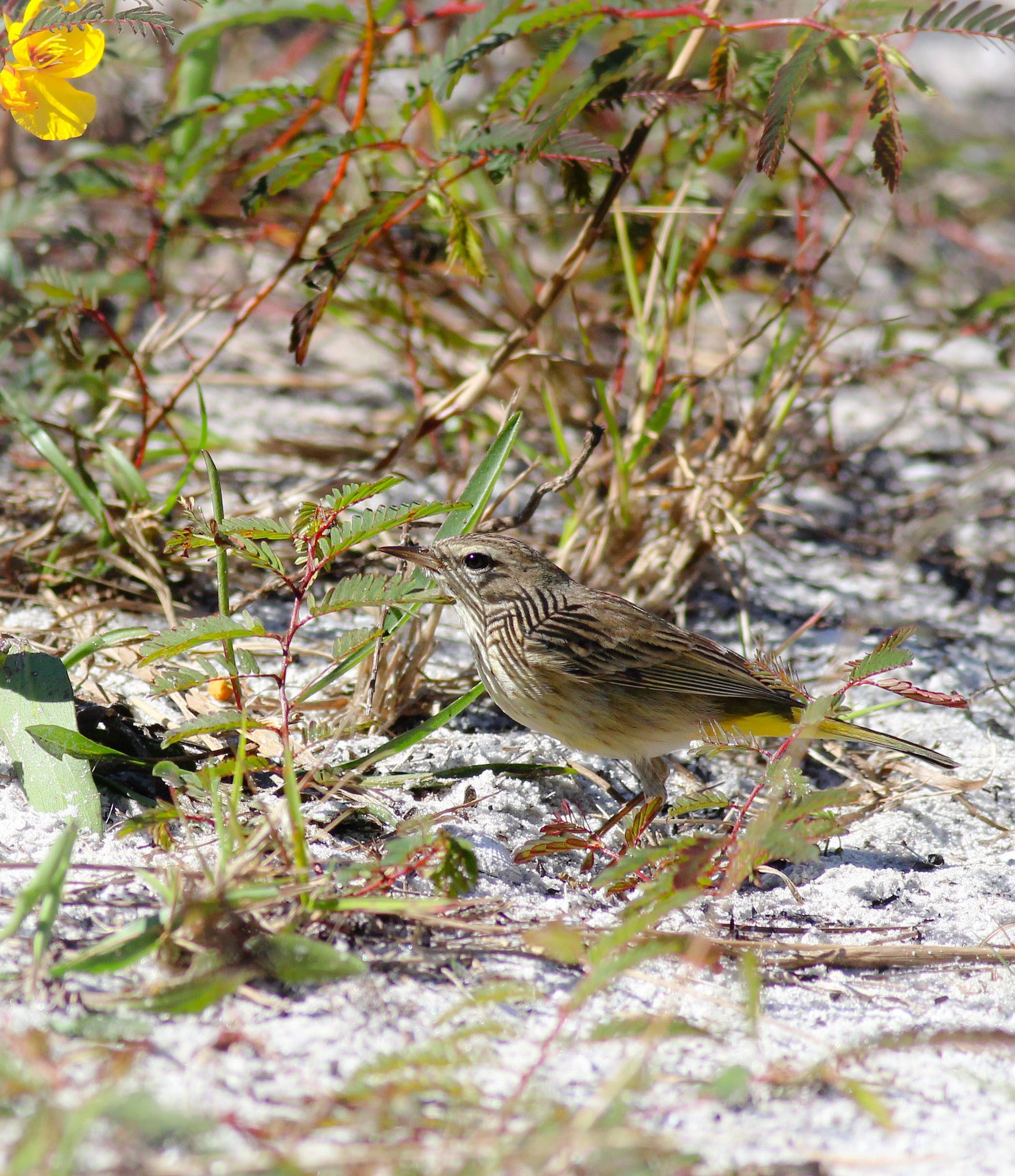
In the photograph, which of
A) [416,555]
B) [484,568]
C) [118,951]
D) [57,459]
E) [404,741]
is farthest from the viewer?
[57,459]

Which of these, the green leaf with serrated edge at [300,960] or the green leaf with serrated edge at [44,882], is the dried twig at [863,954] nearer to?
the green leaf with serrated edge at [300,960]

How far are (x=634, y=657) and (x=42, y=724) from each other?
176 centimetres

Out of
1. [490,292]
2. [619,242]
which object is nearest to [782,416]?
[619,242]

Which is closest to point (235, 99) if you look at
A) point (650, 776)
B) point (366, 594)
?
point (366, 594)

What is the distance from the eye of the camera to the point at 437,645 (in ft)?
14.5

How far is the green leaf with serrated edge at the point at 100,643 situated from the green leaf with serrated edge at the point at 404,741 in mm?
754

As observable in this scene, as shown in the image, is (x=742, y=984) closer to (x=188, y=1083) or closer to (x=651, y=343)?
(x=188, y=1083)

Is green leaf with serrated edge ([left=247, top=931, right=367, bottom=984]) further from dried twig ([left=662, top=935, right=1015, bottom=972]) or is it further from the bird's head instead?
the bird's head

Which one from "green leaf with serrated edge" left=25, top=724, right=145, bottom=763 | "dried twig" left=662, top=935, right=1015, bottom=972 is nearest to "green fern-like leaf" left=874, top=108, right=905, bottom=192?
"dried twig" left=662, top=935, right=1015, bottom=972

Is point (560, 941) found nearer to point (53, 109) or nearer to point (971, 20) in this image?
point (53, 109)

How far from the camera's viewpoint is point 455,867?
2.64 m

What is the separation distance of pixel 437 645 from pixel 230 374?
2.60 meters

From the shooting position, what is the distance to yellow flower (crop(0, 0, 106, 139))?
2.90m

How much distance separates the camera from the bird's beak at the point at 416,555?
3.72 meters
